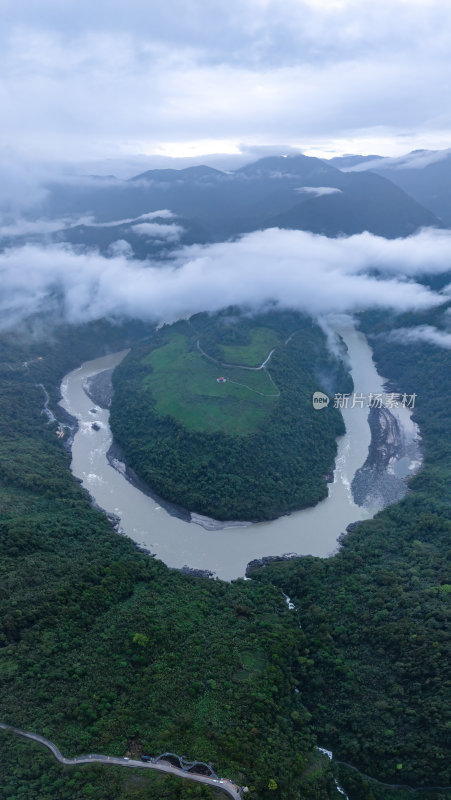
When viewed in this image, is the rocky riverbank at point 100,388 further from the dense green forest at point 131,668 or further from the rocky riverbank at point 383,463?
the rocky riverbank at point 383,463

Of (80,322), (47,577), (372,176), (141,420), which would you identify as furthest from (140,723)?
(372,176)

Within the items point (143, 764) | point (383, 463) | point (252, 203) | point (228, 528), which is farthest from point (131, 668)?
point (252, 203)

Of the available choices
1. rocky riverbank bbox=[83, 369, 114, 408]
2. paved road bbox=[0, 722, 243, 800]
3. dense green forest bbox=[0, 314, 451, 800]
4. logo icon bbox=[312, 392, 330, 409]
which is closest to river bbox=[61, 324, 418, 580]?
dense green forest bbox=[0, 314, 451, 800]

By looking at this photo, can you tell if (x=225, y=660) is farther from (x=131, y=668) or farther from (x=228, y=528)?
(x=228, y=528)

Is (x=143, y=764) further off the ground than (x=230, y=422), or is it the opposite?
(x=230, y=422)

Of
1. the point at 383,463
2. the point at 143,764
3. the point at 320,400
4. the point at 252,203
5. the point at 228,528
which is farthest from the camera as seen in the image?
the point at 252,203

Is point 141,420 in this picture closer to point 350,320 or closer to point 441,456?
point 441,456
